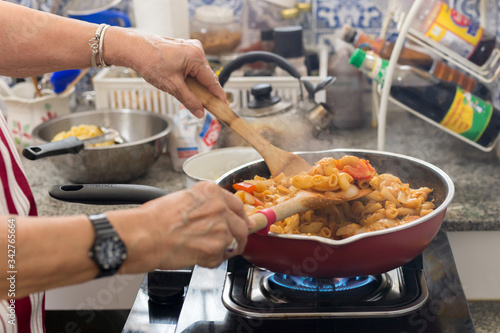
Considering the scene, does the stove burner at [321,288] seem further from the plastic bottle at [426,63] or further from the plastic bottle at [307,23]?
the plastic bottle at [307,23]

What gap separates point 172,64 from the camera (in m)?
1.01

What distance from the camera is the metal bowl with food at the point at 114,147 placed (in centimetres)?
140

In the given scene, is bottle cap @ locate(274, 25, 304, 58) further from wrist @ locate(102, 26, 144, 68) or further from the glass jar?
wrist @ locate(102, 26, 144, 68)

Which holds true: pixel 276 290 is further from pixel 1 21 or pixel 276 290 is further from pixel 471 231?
pixel 1 21

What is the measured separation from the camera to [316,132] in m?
1.37

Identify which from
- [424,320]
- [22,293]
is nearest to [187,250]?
[22,293]

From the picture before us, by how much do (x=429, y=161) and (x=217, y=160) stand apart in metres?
0.59

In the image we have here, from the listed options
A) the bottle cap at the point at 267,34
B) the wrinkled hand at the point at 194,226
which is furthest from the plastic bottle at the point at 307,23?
the wrinkled hand at the point at 194,226

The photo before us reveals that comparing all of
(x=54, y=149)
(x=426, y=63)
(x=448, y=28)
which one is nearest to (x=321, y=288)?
(x=54, y=149)

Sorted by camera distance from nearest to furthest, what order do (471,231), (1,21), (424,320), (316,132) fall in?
(424,320) → (1,21) → (471,231) → (316,132)

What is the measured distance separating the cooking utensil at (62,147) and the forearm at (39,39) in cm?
20

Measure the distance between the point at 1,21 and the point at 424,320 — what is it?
0.88 meters

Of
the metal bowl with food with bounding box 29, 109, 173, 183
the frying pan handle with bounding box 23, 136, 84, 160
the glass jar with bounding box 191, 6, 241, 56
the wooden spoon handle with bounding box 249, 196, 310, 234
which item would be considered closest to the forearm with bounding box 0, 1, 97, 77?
the frying pan handle with bounding box 23, 136, 84, 160

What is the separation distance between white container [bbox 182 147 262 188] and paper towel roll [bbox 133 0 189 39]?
0.51m
